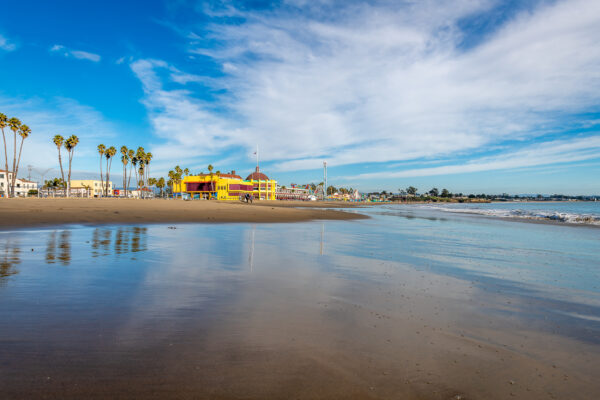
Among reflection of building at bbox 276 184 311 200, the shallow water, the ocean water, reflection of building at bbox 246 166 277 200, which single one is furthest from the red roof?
the shallow water

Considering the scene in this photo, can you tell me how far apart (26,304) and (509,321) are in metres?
8.93

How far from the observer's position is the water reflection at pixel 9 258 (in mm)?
7614

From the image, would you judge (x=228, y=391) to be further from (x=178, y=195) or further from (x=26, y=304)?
(x=178, y=195)

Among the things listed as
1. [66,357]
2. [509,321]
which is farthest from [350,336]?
[66,357]

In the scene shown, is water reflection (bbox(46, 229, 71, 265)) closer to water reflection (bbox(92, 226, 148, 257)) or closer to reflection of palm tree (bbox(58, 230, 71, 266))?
reflection of palm tree (bbox(58, 230, 71, 266))

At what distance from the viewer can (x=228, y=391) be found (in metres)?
3.20

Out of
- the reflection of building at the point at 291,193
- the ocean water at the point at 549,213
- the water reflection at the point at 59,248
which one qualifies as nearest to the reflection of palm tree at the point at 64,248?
the water reflection at the point at 59,248

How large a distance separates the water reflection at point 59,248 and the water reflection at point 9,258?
77 cm

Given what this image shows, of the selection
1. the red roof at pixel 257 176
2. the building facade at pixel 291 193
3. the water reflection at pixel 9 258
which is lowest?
the water reflection at pixel 9 258

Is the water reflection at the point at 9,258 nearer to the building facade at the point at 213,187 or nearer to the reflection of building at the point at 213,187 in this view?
the building facade at the point at 213,187

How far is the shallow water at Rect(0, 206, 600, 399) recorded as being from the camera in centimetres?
343

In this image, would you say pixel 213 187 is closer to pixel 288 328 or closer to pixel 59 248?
pixel 59 248

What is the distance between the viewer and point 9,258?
9336 mm

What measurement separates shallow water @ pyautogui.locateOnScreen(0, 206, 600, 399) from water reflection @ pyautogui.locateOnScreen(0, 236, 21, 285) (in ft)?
0.19
